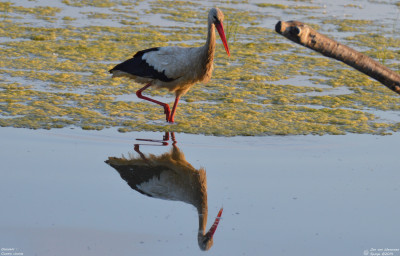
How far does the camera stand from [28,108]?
7316 mm

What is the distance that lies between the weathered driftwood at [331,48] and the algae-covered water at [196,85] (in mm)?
3116

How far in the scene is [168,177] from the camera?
570 centimetres

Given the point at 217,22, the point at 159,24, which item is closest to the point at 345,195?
the point at 217,22

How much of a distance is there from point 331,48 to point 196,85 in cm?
516

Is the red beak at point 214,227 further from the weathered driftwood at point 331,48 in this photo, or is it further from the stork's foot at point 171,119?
the stork's foot at point 171,119

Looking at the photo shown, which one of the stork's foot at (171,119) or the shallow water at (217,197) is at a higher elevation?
the shallow water at (217,197)

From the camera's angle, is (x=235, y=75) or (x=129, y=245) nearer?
(x=129, y=245)

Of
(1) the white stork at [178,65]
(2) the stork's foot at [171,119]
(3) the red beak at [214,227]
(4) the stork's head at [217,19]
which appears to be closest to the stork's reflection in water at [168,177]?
(3) the red beak at [214,227]

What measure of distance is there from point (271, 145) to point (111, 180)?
176 cm

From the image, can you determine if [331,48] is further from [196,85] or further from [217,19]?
[196,85]

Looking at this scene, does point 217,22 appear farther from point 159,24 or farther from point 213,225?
point 159,24

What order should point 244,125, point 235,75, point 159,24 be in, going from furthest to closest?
point 159,24, point 235,75, point 244,125

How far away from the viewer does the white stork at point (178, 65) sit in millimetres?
7301

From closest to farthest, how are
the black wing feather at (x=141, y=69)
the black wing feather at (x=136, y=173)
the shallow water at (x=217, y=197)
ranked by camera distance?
1. the shallow water at (x=217, y=197)
2. the black wing feather at (x=136, y=173)
3. the black wing feather at (x=141, y=69)
